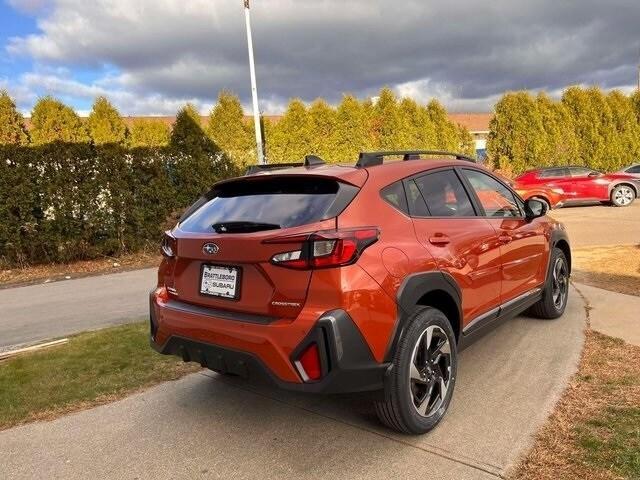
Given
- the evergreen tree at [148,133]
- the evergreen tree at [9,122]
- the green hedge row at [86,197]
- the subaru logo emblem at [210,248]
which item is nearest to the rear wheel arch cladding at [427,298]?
the subaru logo emblem at [210,248]

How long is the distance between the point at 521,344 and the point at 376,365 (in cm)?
244

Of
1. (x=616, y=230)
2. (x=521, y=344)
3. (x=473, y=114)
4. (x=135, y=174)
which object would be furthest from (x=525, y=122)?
(x=473, y=114)

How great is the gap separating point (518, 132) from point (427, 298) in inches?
960

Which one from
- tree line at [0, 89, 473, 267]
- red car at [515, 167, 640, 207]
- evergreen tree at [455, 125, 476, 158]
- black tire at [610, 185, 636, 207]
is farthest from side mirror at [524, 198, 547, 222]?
evergreen tree at [455, 125, 476, 158]

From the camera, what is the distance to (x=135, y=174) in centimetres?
1029

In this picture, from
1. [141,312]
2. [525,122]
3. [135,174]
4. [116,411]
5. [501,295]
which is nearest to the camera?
[116,411]

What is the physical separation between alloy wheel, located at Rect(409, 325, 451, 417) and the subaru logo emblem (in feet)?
4.23

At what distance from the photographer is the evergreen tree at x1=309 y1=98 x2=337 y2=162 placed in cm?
2183

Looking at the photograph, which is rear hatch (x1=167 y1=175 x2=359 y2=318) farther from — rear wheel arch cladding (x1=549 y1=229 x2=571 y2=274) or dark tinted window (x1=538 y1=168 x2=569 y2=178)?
dark tinted window (x1=538 y1=168 x2=569 y2=178)

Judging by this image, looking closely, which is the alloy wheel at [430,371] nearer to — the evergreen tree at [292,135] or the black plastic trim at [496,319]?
the black plastic trim at [496,319]

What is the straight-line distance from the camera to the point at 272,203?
3184 mm

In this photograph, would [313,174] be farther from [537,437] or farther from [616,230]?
[616,230]

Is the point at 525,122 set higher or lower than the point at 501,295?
higher

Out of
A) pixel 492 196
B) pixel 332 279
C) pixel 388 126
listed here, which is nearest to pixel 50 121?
pixel 388 126
